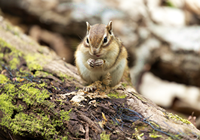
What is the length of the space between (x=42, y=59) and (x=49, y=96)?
1.64m

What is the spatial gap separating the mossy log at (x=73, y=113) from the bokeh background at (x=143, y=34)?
3978 mm

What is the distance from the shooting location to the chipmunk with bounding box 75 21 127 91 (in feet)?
10.2

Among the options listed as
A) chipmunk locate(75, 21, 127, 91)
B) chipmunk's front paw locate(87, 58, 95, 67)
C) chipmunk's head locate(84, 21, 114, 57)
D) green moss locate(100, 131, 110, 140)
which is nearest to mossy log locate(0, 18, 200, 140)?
green moss locate(100, 131, 110, 140)

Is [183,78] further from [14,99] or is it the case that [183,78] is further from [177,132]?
[14,99]

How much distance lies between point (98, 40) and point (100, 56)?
32 cm

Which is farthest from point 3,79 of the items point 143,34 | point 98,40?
point 143,34

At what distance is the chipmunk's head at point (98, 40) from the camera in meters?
3.05

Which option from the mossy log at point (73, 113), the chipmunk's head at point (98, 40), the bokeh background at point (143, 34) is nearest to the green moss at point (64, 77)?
the mossy log at point (73, 113)

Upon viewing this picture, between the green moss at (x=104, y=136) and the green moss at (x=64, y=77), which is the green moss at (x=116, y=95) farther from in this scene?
the green moss at (x=64, y=77)

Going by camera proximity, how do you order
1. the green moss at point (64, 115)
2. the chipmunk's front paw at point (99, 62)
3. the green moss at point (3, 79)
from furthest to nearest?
the green moss at point (3, 79) < the chipmunk's front paw at point (99, 62) < the green moss at point (64, 115)

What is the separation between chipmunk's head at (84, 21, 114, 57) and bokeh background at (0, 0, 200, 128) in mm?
3934

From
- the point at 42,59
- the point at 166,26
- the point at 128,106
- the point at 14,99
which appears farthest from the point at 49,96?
the point at 166,26

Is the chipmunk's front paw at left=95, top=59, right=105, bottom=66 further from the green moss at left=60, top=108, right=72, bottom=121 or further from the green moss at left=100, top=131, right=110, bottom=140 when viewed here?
the green moss at left=100, top=131, right=110, bottom=140

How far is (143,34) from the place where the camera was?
752 cm
